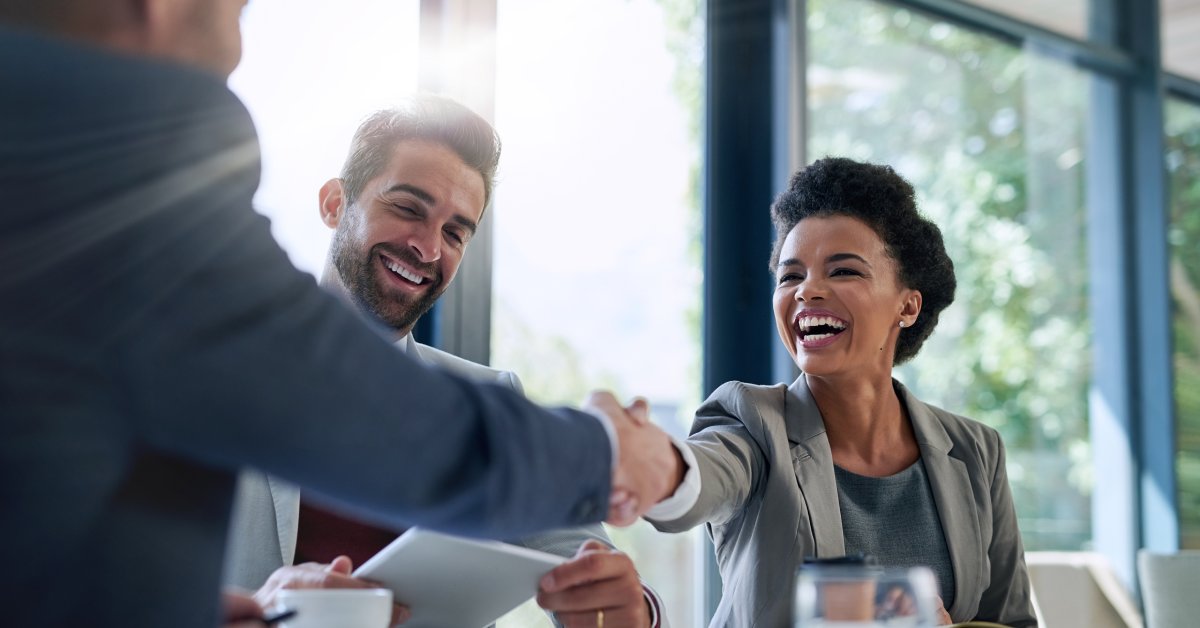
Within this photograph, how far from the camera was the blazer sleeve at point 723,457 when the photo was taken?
167cm

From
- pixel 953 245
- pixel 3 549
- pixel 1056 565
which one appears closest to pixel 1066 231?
pixel 953 245

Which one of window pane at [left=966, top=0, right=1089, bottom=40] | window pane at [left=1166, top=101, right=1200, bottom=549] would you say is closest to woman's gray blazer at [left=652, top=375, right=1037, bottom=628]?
window pane at [left=966, top=0, right=1089, bottom=40]

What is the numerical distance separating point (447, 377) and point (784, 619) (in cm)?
120

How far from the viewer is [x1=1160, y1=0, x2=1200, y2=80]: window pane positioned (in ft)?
15.6

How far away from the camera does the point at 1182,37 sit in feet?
15.9

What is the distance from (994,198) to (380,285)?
278 cm

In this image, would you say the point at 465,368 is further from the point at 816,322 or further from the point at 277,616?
the point at 277,616

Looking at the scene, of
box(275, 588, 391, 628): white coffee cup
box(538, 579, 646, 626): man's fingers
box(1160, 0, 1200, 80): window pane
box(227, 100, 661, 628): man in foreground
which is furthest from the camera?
box(1160, 0, 1200, 80): window pane

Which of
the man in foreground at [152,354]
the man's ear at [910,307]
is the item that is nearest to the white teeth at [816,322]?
the man's ear at [910,307]

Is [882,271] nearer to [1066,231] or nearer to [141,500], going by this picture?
[141,500]

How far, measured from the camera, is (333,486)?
2.60ft

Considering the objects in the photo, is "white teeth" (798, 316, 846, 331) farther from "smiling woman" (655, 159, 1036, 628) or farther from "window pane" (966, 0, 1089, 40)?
"window pane" (966, 0, 1089, 40)

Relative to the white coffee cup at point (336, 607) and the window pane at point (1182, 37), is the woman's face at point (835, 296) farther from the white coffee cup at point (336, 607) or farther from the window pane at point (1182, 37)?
the window pane at point (1182, 37)

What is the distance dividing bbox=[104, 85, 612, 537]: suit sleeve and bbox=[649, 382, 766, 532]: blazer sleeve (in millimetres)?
776
